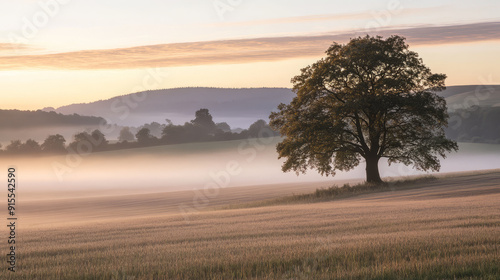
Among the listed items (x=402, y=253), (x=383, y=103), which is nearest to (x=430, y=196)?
(x=383, y=103)

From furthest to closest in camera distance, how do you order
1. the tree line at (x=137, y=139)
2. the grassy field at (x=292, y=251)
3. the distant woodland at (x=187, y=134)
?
the distant woodland at (x=187, y=134) → the tree line at (x=137, y=139) → the grassy field at (x=292, y=251)

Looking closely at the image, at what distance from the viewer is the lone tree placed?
46281 mm

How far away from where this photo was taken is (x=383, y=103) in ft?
149

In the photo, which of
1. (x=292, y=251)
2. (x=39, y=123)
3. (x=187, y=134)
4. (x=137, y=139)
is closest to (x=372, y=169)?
(x=292, y=251)

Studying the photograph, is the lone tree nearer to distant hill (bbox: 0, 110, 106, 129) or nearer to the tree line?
the tree line

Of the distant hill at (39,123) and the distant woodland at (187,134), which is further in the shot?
the distant hill at (39,123)

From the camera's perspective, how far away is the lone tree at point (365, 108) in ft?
152

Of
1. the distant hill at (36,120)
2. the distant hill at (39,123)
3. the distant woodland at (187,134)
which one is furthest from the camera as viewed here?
the distant hill at (36,120)

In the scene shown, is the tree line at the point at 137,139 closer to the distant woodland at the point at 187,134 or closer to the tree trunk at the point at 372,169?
the distant woodland at the point at 187,134

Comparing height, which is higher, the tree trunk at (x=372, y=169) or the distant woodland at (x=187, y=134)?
the distant woodland at (x=187, y=134)

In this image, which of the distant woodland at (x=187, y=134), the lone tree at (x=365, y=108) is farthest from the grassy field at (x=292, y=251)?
the distant woodland at (x=187, y=134)

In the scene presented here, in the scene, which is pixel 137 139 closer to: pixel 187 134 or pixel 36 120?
pixel 187 134

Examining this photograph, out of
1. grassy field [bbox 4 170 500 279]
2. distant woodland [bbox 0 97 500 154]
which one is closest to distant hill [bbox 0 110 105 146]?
distant woodland [bbox 0 97 500 154]

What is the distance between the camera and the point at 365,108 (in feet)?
152
